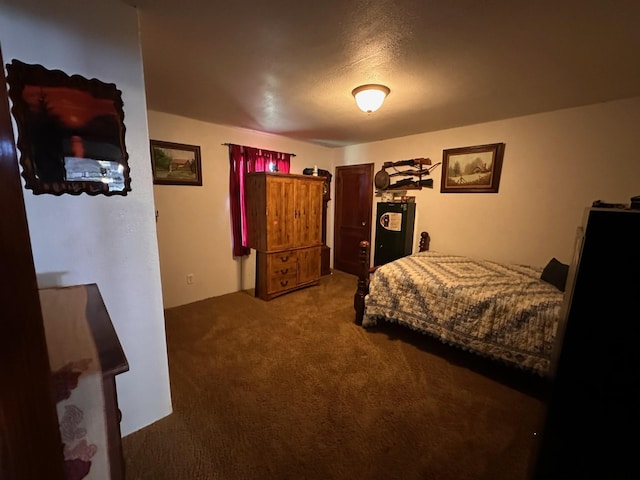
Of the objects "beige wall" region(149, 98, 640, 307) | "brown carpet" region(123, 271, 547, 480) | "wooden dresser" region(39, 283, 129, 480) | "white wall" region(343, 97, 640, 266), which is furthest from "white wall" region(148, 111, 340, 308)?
"white wall" region(343, 97, 640, 266)

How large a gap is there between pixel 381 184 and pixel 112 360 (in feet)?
13.1

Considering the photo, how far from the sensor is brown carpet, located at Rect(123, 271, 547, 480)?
1385 millimetres

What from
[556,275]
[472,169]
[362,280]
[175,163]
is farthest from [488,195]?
[175,163]

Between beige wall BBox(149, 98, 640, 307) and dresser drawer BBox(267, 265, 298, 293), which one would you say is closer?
beige wall BBox(149, 98, 640, 307)

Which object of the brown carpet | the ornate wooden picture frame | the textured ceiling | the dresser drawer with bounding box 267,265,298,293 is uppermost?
the textured ceiling

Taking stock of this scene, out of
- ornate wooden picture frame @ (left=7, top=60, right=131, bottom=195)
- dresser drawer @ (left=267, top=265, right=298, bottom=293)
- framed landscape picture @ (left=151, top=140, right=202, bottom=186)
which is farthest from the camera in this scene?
dresser drawer @ (left=267, top=265, right=298, bottom=293)

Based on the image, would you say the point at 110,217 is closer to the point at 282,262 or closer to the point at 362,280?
the point at 362,280

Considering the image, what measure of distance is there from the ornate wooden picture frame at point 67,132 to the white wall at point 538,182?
3552 millimetres

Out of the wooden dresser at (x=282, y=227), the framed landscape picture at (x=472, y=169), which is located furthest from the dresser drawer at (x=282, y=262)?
the framed landscape picture at (x=472, y=169)

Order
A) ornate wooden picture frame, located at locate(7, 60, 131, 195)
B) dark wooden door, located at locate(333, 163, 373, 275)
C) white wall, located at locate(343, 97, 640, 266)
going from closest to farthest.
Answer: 1. ornate wooden picture frame, located at locate(7, 60, 131, 195)
2. white wall, located at locate(343, 97, 640, 266)
3. dark wooden door, located at locate(333, 163, 373, 275)

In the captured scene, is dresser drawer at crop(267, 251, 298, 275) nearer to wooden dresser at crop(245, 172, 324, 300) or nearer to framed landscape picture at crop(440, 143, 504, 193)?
wooden dresser at crop(245, 172, 324, 300)

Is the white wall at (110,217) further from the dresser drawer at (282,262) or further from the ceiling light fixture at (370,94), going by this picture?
the dresser drawer at (282,262)

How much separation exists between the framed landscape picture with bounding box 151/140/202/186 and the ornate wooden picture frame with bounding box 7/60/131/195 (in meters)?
1.80

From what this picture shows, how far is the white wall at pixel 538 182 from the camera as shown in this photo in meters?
2.46
